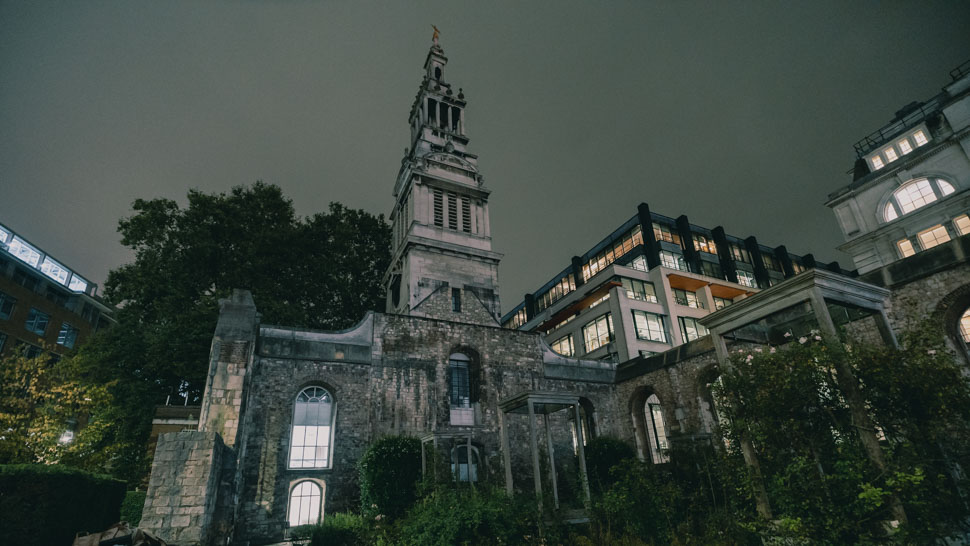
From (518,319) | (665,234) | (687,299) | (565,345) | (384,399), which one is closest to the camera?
(384,399)

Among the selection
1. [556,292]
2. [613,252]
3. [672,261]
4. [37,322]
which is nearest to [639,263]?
[672,261]

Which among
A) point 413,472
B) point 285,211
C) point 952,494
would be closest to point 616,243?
point 285,211

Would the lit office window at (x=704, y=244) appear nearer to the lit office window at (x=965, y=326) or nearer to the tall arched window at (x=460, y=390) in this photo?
the tall arched window at (x=460, y=390)

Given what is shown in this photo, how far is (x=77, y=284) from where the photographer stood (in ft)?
156

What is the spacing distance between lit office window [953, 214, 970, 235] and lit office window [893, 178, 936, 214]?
2235mm

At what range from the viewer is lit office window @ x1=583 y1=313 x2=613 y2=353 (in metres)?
35.2

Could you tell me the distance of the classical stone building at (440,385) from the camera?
10.8 metres

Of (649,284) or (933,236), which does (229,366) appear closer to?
(649,284)

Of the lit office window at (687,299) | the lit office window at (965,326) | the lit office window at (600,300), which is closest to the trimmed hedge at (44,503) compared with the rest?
the lit office window at (965,326)

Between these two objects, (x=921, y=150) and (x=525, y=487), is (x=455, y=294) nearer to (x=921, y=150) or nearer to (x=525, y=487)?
(x=525, y=487)

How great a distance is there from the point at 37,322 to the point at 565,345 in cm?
4972

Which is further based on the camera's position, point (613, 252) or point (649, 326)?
point (613, 252)

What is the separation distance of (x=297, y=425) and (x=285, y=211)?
51.2ft

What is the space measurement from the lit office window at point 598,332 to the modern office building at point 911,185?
16.2 metres
